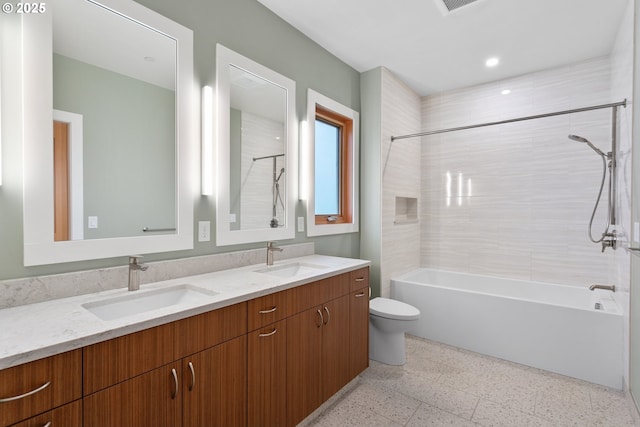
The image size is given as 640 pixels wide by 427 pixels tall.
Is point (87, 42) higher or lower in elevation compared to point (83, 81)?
higher

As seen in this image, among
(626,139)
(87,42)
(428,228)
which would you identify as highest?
(87,42)

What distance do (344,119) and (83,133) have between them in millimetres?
2181

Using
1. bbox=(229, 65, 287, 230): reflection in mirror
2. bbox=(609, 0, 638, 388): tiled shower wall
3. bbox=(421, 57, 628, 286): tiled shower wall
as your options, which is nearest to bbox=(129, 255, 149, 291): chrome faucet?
bbox=(229, 65, 287, 230): reflection in mirror

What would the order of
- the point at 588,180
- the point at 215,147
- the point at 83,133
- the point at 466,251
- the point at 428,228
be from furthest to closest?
1. the point at 428,228
2. the point at 466,251
3. the point at 588,180
4. the point at 215,147
5. the point at 83,133

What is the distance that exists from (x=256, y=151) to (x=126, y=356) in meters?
1.47

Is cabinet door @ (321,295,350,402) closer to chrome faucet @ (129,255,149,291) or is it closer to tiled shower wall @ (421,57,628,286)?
chrome faucet @ (129,255,149,291)

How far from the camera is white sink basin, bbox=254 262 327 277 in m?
2.08

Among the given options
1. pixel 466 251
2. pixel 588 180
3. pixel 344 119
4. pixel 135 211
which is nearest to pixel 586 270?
pixel 588 180

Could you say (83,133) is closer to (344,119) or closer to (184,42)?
(184,42)

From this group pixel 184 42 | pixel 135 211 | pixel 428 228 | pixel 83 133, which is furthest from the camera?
pixel 428 228

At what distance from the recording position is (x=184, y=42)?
1.74 m

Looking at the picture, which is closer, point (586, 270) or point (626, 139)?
point (626, 139)

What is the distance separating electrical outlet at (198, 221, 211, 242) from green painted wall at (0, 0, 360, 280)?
3 cm

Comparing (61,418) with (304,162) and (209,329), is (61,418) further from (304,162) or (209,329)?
(304,162)
